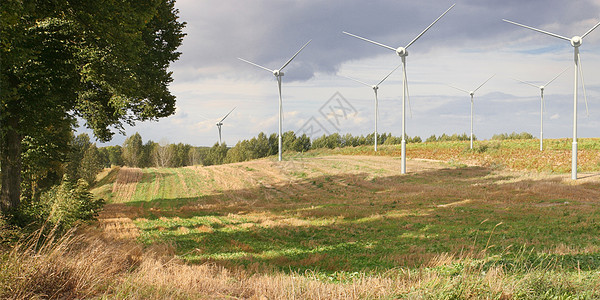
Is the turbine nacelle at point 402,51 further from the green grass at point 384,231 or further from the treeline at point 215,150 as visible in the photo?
the treeline at point 215,150

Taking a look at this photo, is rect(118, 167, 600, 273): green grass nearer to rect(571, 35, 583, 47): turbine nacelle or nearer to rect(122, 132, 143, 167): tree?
rect(571, 35, 583, 47): turbine nacelle

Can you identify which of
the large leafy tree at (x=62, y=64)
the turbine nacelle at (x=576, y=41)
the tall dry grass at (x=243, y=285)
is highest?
the turbine nacelle at (x=576, y=41)

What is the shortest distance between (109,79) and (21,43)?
16.1 feet

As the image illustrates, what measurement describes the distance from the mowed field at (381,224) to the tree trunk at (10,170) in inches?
193

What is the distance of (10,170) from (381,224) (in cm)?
2123

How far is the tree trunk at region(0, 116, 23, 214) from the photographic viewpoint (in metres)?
19.7

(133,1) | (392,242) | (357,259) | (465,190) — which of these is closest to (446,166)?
(465,190)

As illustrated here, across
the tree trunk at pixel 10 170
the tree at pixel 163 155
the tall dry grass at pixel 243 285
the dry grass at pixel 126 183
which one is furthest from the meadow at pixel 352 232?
the tree at pixel 163 155

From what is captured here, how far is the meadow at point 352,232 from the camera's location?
25.0ft

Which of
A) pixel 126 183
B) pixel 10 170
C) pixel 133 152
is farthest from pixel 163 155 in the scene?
pixel 10 170

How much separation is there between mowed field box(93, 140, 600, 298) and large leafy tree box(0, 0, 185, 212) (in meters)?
6.85

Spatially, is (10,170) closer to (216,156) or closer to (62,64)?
(62,64)

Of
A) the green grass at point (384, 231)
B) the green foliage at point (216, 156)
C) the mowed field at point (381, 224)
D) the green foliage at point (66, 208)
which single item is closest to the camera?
the mowed field at point (381, 224)

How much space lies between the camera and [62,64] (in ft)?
61.9
